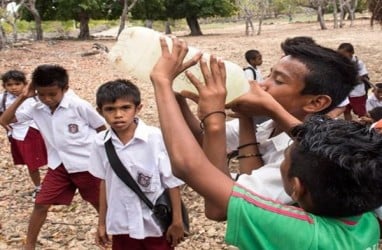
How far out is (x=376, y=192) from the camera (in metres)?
1.15

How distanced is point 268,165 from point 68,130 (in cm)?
226

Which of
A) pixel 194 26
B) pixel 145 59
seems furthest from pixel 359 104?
pixel 194 26

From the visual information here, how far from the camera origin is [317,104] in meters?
1.56

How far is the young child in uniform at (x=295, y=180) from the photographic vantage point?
1128 millimetres

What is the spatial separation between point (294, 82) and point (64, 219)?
11.1ft

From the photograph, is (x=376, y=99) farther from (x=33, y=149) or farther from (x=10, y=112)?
(x=10, y=112)

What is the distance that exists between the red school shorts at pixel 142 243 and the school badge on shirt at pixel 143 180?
297 mm

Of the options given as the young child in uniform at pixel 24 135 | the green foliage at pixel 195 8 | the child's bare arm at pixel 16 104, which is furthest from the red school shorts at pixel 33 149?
the green foliage at pixel 195 8

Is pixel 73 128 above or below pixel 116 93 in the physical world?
below

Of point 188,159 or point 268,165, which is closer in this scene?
point 188,159

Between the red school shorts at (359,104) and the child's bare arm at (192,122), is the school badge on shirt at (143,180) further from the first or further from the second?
the red school shorts at (359,104)

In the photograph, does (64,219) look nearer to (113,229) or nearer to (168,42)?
(113,229)

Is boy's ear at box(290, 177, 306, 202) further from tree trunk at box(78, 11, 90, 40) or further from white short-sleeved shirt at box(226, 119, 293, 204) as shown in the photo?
tree trunk at box(78, 11, 90, 40)

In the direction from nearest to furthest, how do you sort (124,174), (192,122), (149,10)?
(192,122), (124,174), (149,10)
